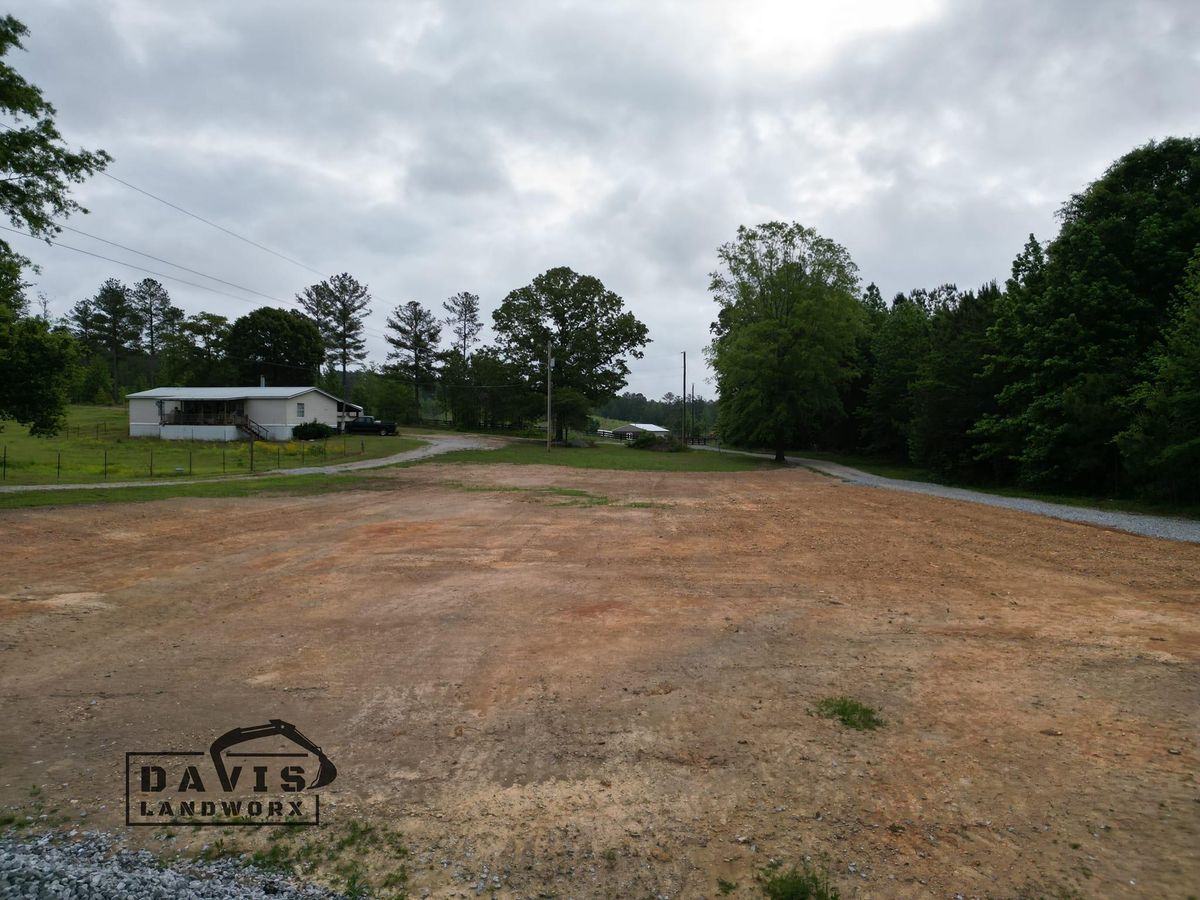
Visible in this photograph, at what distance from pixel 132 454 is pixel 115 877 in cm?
3931

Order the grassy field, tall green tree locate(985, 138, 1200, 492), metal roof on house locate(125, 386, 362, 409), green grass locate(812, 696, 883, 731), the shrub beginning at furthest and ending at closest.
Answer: the shrub → metal roof on house locate(125, 386, 362, 409) → the grassy field → tall green tree locate(985, 138, 1200, 492) → green grass locate(812, 696, 883, 731)

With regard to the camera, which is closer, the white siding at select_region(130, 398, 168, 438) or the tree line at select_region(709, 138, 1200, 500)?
the tree line at select_region(709, 138, 1200, 500)

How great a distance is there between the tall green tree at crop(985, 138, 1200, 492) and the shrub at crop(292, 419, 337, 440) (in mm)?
44729

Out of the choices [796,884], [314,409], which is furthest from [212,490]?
[314,409]

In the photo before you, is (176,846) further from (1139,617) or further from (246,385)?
(246,385)

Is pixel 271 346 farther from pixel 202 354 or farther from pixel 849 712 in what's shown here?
pixel 849 712

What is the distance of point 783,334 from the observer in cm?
4178

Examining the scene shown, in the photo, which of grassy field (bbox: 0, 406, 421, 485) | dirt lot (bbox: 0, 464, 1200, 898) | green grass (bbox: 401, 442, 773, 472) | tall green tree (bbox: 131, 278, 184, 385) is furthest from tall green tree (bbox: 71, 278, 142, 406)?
dirt lot (bbox: 0, 464, 1200, 898)

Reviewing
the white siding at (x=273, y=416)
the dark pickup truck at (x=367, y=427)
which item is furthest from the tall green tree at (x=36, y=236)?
the dark pickup truck at (x=367, y=427)

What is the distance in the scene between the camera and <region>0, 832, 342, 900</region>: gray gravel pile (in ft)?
9.26

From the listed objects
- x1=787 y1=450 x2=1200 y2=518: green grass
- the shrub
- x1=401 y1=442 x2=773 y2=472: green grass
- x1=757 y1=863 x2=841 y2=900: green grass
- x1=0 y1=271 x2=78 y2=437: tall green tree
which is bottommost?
x1=757 y1=863 x2=841 y2=900: green grass

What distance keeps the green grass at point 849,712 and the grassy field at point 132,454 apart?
953 inches

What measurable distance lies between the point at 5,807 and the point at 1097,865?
20.0 feet

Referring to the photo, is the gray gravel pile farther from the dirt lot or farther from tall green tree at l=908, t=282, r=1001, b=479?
tall green tree at l=908, t=282, r=1001, b=479
